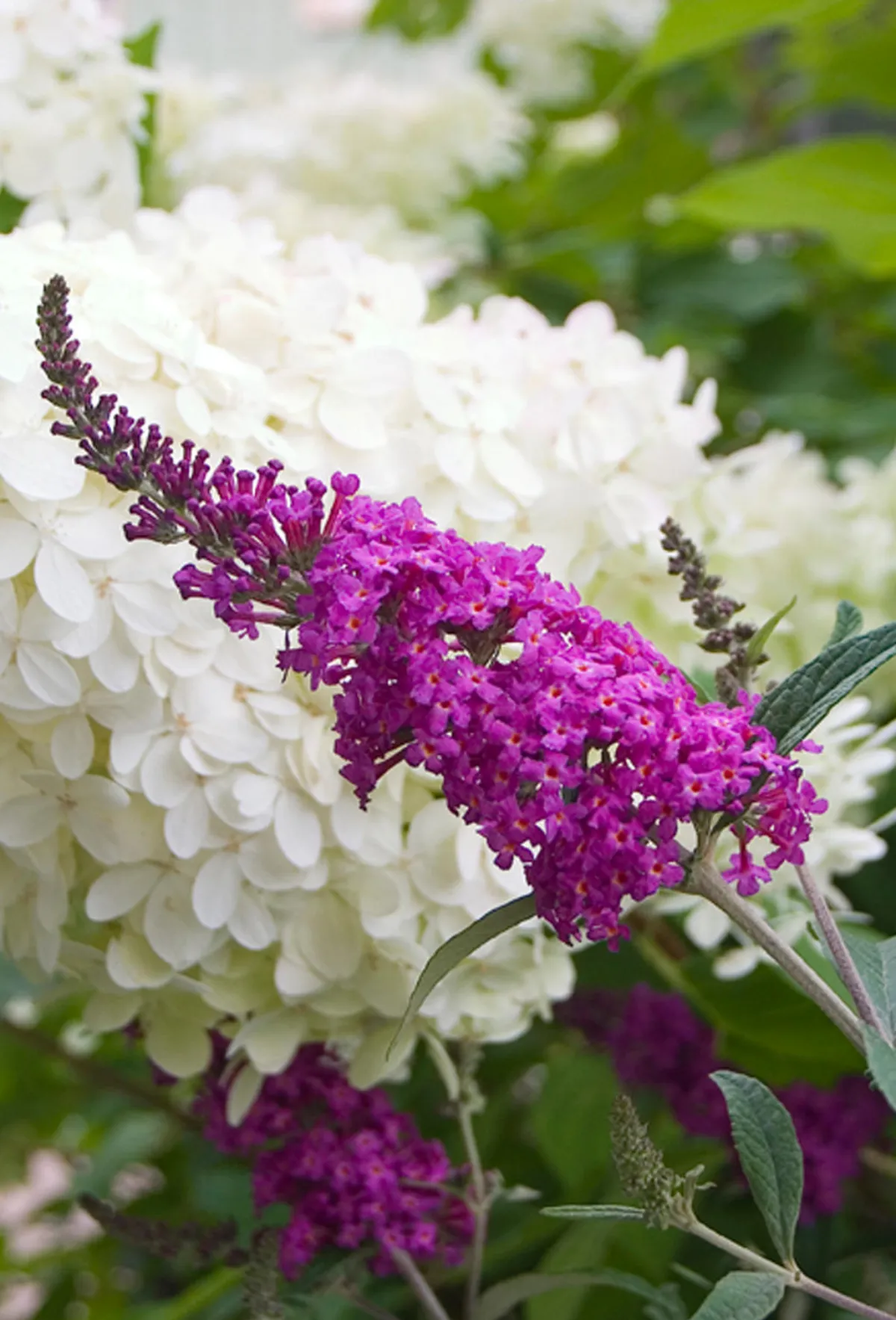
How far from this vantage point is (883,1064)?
234mm

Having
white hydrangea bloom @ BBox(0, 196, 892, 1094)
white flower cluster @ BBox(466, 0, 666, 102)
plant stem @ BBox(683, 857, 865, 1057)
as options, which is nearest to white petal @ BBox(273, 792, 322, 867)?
white hydrangea bloom @ BBox(0, 196, 892, 1094)

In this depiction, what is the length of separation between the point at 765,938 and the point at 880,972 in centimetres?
3

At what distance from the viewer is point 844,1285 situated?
46cm

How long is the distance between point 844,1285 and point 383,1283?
5.7 inches

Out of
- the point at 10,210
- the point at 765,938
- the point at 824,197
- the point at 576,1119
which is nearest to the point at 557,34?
the point at 824,197

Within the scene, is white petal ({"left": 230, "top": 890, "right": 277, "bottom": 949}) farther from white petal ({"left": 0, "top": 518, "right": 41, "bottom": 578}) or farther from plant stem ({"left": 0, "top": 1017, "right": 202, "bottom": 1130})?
plant stem ({"left": 0, "top": 1017, "right": 202, "bottom": 1130})

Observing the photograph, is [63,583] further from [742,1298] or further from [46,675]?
[742,1298]

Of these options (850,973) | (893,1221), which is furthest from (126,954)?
(893,1221)

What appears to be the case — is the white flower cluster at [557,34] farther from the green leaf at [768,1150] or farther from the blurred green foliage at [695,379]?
the green leaf at [768,1150]

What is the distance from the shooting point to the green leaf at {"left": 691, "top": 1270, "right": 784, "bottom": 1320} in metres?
0.24

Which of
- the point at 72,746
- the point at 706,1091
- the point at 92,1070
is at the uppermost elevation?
the point at 72,746

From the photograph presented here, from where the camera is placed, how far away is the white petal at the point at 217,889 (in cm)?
32

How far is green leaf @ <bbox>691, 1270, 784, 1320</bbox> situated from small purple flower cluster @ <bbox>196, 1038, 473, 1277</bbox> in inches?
4.4

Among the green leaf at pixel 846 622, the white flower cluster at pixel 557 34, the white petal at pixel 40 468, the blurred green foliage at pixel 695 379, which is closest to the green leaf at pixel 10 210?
the blurred green foliage at pixel 695 379
